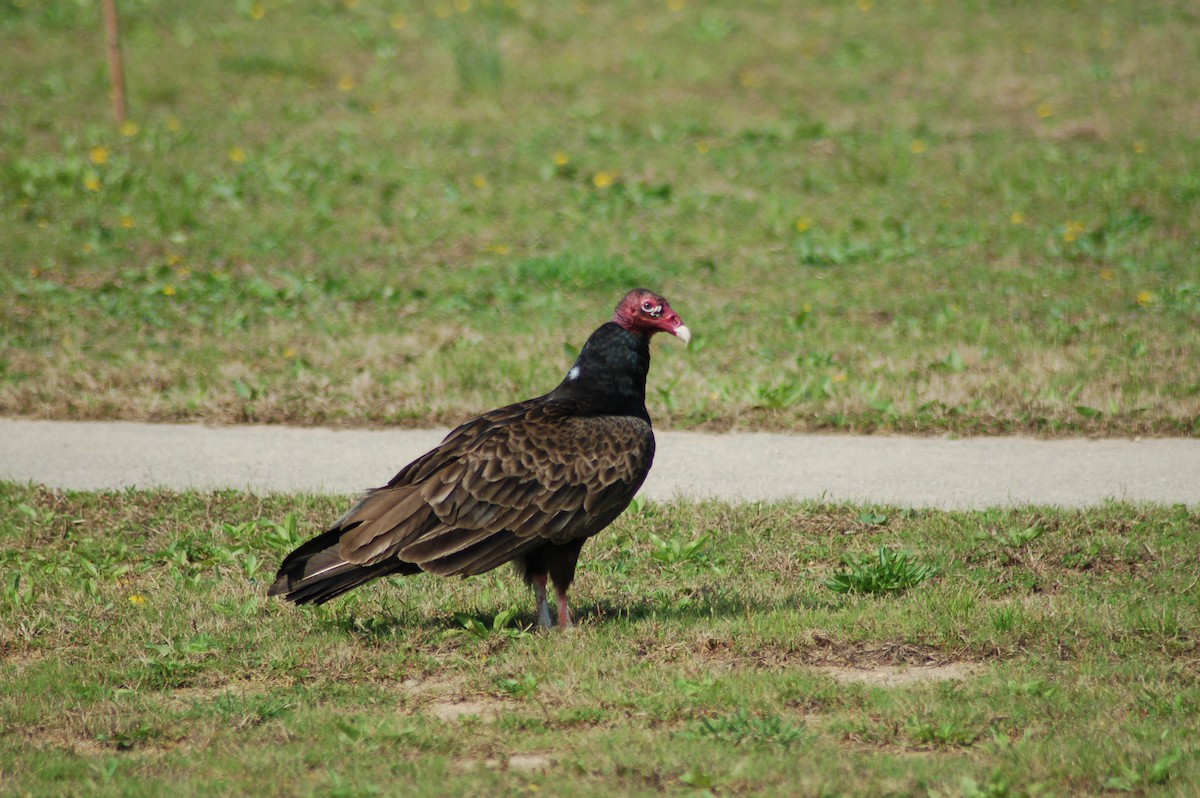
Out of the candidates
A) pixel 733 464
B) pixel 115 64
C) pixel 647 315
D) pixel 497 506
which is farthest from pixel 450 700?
pixel 115 64

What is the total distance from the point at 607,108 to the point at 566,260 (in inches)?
196

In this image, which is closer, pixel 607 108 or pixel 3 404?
pixel 3 404

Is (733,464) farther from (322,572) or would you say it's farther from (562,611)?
(322,572)

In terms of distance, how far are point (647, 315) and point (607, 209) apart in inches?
305

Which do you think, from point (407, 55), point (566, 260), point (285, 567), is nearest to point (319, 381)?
point (566, 260)

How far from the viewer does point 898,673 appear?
5488mm

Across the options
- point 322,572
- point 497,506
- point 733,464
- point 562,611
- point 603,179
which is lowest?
point 562,611

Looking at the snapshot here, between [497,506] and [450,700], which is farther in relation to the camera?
[497,506]

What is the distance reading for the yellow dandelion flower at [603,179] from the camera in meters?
14.4

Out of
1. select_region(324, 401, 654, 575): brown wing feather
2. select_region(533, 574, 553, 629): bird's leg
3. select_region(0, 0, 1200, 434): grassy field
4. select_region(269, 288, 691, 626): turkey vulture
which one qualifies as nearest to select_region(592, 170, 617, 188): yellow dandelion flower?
select_region(0, 0, 1200, 434): grassy field

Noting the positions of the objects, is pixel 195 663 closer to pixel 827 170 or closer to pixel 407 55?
pixel 827 170

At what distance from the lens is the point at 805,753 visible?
4.66 metres

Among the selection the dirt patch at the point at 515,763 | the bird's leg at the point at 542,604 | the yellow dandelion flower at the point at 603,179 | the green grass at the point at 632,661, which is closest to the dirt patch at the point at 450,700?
the green grass at the point at 632,661

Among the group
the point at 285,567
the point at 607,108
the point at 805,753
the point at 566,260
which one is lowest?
the point at 805,753
